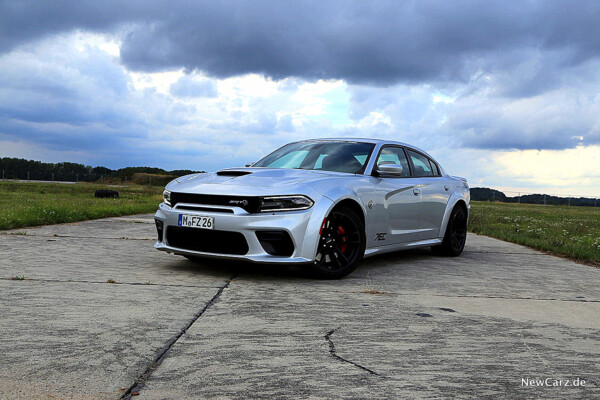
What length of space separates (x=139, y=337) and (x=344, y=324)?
1.28 m

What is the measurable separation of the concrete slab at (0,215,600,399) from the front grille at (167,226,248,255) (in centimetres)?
28

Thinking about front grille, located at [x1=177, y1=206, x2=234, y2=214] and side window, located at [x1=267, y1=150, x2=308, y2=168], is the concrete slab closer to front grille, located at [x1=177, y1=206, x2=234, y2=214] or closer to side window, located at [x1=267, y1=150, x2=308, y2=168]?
front grille, located at [x1=177, y1=206, x2=234, y2=214]

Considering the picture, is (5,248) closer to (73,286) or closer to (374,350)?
(73,286)

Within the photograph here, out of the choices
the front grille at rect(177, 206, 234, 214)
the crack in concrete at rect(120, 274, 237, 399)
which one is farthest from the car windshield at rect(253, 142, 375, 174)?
the crack in concrete at rect(120, 274, 237, 399)

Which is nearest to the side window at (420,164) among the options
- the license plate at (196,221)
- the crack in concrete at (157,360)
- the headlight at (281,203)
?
the headlight at (281,203)

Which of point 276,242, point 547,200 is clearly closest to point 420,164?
point 276,242

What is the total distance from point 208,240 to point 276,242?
2.16 ft

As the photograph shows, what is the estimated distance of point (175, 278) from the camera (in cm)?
537

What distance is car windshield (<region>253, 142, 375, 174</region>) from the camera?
6.55 m

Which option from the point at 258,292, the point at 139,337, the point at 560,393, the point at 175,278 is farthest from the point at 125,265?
the point at 560,393

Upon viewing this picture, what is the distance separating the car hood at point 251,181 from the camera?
538cm

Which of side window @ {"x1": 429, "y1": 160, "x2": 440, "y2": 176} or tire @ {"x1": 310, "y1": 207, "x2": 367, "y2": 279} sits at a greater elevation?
side window @ {"x1": 429, "y1": 160, "x2": 440, "y2": 176}

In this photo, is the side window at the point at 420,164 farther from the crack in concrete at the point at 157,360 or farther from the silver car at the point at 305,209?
the crack in concrete at the point at 157,360

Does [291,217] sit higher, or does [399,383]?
[291,217]
